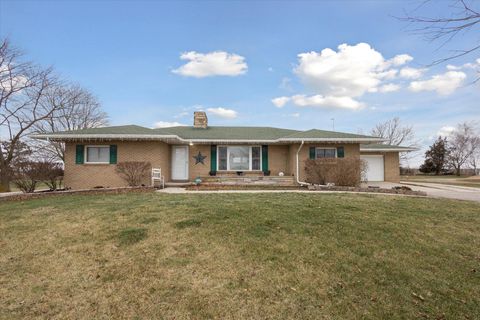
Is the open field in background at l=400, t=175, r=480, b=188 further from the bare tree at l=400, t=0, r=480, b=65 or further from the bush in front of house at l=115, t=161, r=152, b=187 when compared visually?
the bush in front of house at l=115, t=161, r=152, b=187

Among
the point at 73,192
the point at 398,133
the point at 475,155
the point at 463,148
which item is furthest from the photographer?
the point at 475,155

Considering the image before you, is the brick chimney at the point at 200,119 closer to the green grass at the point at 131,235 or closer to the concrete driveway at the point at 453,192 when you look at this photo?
the concrete driveway at the point at 453,192

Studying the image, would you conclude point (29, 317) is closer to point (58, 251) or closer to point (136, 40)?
point (58, 251)

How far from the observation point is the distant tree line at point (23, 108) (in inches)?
529

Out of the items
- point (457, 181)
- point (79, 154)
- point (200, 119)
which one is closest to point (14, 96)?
point (79, 154)

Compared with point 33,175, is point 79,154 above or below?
above

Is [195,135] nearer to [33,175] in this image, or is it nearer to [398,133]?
[33,175]

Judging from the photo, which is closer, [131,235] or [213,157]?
[131,235]

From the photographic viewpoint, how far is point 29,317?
2709mm


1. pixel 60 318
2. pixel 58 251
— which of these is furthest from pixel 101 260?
pixel 60 318

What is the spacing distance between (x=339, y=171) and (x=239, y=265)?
31.3 feet

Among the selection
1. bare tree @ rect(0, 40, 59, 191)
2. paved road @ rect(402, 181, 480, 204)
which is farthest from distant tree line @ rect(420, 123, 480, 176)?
bare tree @ rect(0, 40, 59, 191)

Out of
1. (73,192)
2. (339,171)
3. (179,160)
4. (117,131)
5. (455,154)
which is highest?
(117,131)

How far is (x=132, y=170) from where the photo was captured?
1197cm
